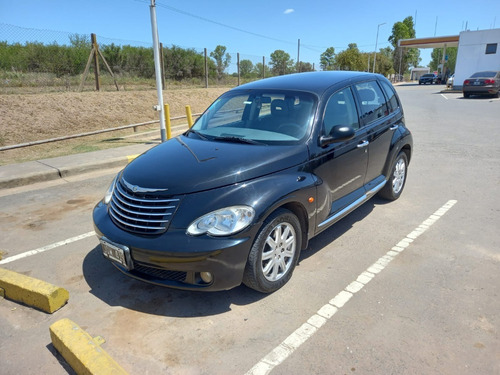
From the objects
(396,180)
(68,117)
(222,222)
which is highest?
(222,222)

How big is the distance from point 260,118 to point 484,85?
23003 millimetres

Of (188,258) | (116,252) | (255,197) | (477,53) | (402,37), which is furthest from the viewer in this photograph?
(402,37)

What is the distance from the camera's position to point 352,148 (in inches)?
161

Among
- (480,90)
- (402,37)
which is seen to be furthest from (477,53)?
(402,37)

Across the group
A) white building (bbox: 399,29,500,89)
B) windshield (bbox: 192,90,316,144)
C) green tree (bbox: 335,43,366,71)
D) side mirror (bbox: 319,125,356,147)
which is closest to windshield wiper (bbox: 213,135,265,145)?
windshield (bbox: 192,90,316,144)

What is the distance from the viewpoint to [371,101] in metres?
4.72

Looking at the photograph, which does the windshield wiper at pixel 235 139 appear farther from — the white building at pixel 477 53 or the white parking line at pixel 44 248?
the white building at pixel 477 53

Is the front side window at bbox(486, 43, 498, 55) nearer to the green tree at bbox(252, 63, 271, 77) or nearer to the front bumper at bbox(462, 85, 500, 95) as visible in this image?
the front bumper at bbox(462, 85, 500, 95)

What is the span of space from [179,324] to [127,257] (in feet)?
2.14

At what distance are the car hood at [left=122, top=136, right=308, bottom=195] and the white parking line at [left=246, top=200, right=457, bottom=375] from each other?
1.19 meters

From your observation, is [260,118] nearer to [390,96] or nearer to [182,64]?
[390,96]

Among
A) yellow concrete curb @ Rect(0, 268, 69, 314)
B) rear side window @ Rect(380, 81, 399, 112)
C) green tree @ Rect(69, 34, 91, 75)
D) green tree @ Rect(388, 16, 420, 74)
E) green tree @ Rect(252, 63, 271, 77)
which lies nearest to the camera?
→ yellow concrete curb @ Rect(0, 268, 69, 314)

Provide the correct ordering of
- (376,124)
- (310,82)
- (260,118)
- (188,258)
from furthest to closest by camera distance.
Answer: (376,124), (310,82), (260,118), (188,258)

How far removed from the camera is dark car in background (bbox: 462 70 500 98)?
21828 mm
